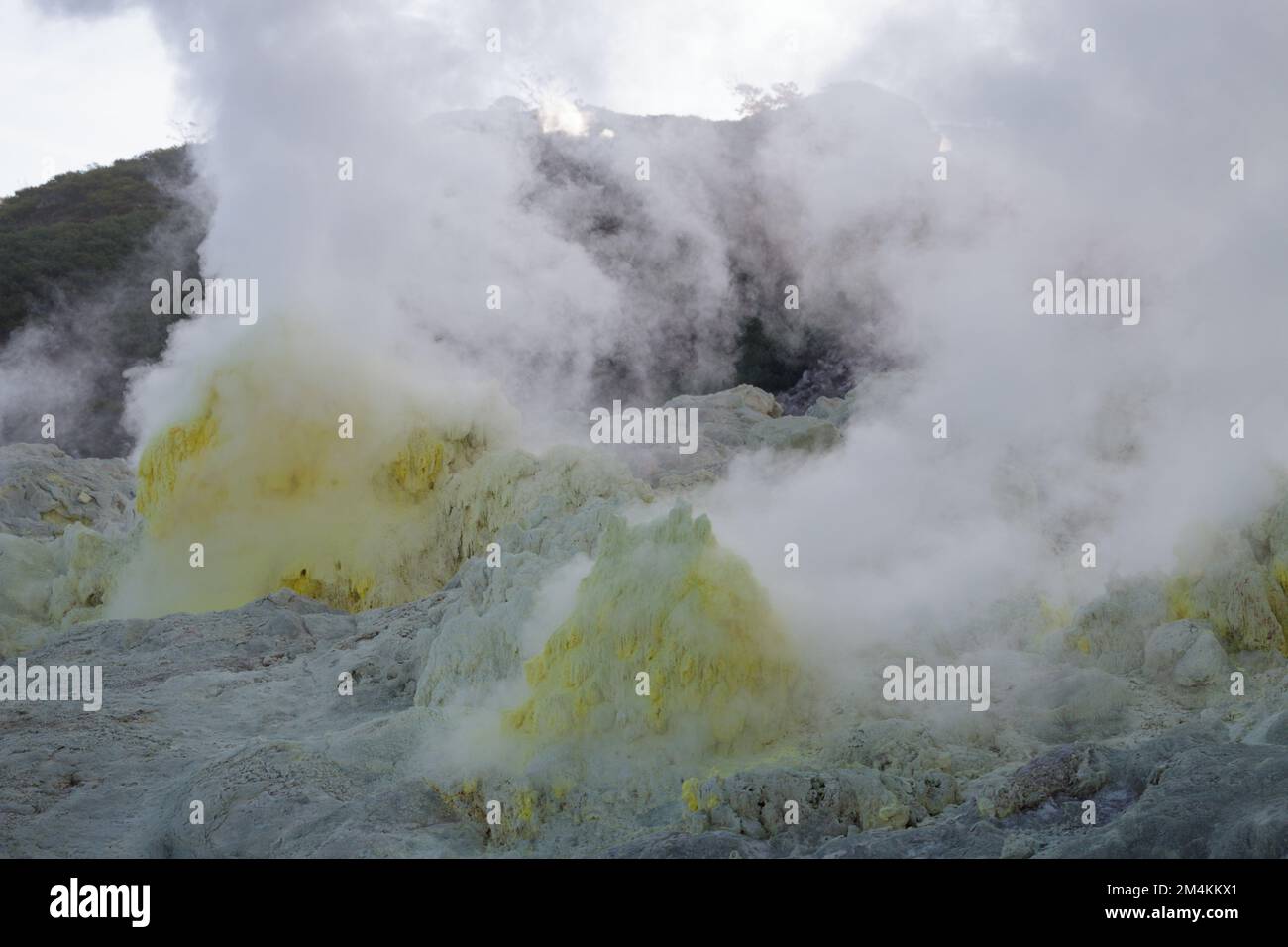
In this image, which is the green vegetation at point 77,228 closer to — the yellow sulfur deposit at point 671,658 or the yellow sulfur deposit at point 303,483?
the yellow sulfur deposit at point 303,483

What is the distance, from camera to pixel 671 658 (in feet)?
20.0

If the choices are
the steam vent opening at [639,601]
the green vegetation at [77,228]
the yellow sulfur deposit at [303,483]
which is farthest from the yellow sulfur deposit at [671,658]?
the green vegetation at [77,228]

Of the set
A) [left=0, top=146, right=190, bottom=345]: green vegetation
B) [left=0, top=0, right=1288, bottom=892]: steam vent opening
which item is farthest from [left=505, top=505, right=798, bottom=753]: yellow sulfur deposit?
[left=0, top=146, right=190, bottom=345]: green vegetation

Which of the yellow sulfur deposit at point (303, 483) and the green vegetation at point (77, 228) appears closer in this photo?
the yellow sulfur deposit at point (303, 483)

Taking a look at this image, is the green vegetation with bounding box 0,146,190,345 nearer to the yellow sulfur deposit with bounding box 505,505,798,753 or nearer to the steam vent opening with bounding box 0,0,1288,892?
the steam vent opening with bounding box 0,0,1288,892

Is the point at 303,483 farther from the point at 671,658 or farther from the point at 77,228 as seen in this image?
the point at 77,228

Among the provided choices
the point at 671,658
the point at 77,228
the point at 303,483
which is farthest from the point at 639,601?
the point at 77,228

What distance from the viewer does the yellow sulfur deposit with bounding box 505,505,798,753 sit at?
6.01m

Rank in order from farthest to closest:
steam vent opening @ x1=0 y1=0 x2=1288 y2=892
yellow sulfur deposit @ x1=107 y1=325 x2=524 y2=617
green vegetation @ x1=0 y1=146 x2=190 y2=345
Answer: green vegetation @ x1=0 y1=146 x2=190 y2=345
yellow sulfur deposit @ x1=107 y1=325 x2=524 y2=617
steam vent opening @ x1=0 y1=0 x2=1288 y2=892

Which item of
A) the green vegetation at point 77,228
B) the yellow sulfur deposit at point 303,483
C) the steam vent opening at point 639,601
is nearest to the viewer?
the steam vent opening at point 639,601

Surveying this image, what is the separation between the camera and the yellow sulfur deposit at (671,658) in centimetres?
601

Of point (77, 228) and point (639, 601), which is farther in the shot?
point (77, 228)
